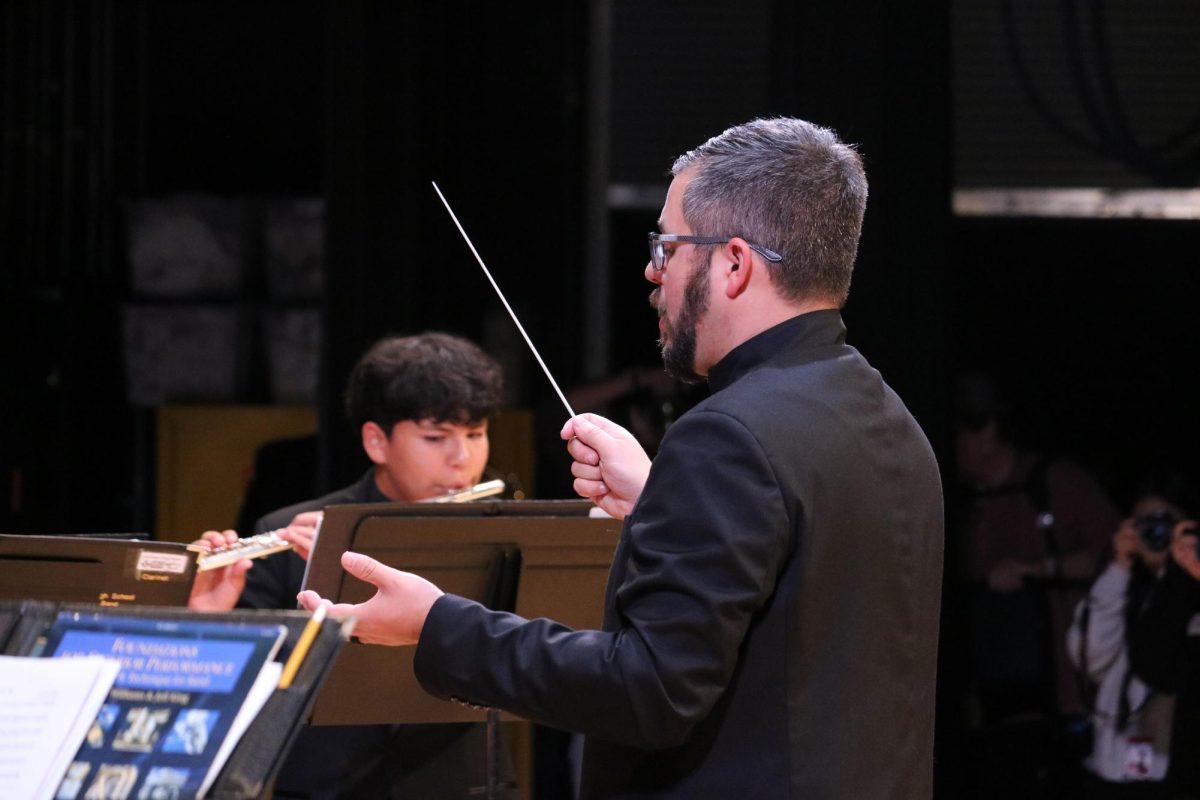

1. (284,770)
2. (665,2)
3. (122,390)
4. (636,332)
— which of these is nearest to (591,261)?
(636,332)

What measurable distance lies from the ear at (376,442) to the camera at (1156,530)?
6.86 ft

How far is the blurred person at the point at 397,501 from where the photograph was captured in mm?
2688

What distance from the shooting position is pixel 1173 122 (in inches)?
188

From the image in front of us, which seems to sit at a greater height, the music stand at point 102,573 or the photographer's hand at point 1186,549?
the music stand at point 102,573

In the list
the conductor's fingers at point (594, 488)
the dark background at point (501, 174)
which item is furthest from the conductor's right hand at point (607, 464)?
the dark background at point (501, 174)

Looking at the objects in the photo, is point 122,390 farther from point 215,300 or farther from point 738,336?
point 738,336

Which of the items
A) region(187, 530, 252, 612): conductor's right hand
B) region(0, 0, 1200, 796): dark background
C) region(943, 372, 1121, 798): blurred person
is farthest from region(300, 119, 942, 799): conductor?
region(943, 372, 1121, 798): blurred person

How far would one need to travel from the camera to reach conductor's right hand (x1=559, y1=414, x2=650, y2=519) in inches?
73.9

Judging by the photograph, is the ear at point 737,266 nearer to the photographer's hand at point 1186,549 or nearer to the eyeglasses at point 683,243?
the eyeglasses at point 683,243

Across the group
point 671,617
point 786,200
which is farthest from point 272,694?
point 786,200

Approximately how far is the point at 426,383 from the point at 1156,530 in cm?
208

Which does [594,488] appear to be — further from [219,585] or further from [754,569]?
[219,585]

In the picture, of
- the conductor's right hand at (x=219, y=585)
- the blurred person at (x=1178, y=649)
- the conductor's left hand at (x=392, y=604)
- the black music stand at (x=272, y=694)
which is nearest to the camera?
the black music stand at (x=272, y=694)

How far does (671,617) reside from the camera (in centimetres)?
146
